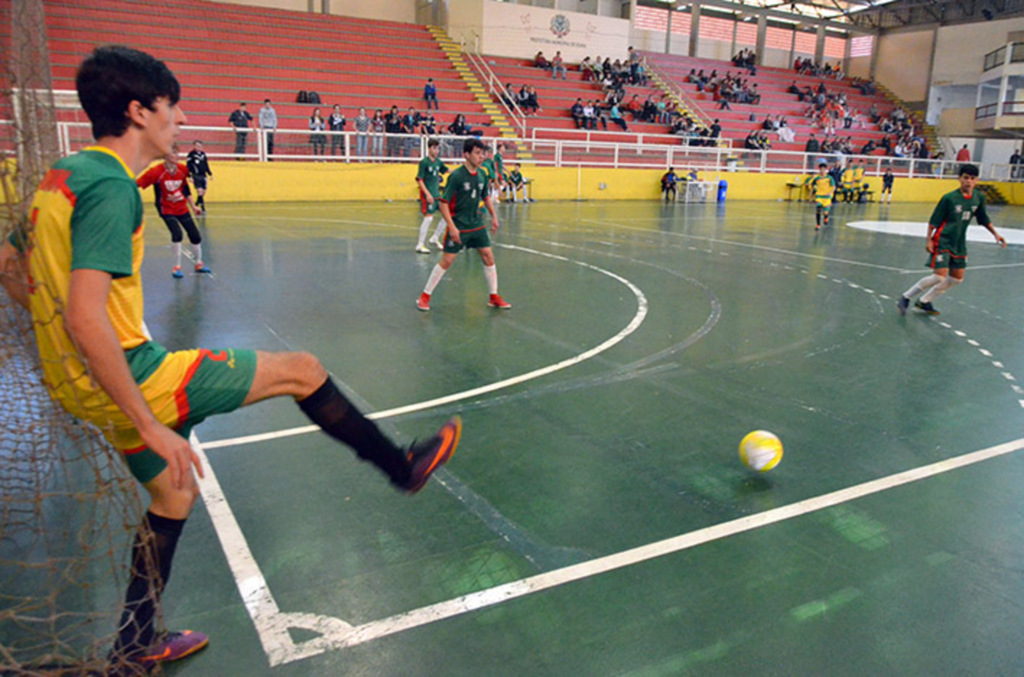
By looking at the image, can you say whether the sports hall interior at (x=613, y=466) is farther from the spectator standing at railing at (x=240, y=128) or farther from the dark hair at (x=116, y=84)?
the spectator standing at railing at (x=240, y=128)

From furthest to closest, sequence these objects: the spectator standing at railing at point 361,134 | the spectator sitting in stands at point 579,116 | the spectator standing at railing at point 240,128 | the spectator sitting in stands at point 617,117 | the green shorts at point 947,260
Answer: the spectator sitting in stands at point 617,117 < the spectator sitting in stands at point 579,116 < the spectator standing at railing at point 361,134 < the spectator standing at railing at point 240,128 < the green shorts at point 947,260

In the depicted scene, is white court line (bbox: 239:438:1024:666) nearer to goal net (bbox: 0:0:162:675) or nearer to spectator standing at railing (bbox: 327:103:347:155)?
goal net (bbox: 0:0:162:675)

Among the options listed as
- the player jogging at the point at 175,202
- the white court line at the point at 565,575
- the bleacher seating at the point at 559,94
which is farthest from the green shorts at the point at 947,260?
the bleacher seating at the point at 559,94

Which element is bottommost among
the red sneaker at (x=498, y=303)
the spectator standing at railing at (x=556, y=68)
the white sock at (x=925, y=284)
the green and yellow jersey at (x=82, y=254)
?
the red sneaker at (x=498, y=303)

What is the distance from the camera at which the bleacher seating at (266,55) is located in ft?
84.7

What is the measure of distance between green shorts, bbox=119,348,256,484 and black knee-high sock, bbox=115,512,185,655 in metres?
0.20

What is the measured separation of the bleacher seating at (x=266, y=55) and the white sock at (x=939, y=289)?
21987mm

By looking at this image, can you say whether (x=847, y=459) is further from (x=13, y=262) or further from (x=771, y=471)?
(x=13, y=262)

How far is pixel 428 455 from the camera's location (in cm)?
315

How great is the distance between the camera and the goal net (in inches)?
104

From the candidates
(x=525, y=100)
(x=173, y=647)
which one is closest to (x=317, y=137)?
(x=525, y=100)

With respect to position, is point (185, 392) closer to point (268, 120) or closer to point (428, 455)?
point (428, 455)

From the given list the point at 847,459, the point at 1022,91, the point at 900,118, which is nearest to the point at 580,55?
the point at 900,118

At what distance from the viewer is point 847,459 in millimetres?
4785
